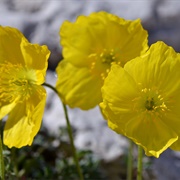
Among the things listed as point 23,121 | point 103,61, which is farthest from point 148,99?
point 23,121

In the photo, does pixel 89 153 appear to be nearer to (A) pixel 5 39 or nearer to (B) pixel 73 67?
(B) pixel 73 67

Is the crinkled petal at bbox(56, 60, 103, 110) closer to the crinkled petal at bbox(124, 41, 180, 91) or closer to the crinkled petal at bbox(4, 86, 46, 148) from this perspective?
the crinkled petal at bbox(4, 86, 46, 148)

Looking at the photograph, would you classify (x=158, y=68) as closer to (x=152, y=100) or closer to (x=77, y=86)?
(x=152, y=100)

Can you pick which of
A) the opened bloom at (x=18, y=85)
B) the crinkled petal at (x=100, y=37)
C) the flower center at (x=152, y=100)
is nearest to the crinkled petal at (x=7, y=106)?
the opened bloom at (x=18, y=85)

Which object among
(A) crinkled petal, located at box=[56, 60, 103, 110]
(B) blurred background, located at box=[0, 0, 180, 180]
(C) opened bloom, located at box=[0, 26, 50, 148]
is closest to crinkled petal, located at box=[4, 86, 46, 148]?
(C) opened bloom, located at box=[0, 26, 50, 148]

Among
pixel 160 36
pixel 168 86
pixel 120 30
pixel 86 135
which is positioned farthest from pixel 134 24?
pixel 160 36

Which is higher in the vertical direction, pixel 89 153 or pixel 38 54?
pixel 38 54
